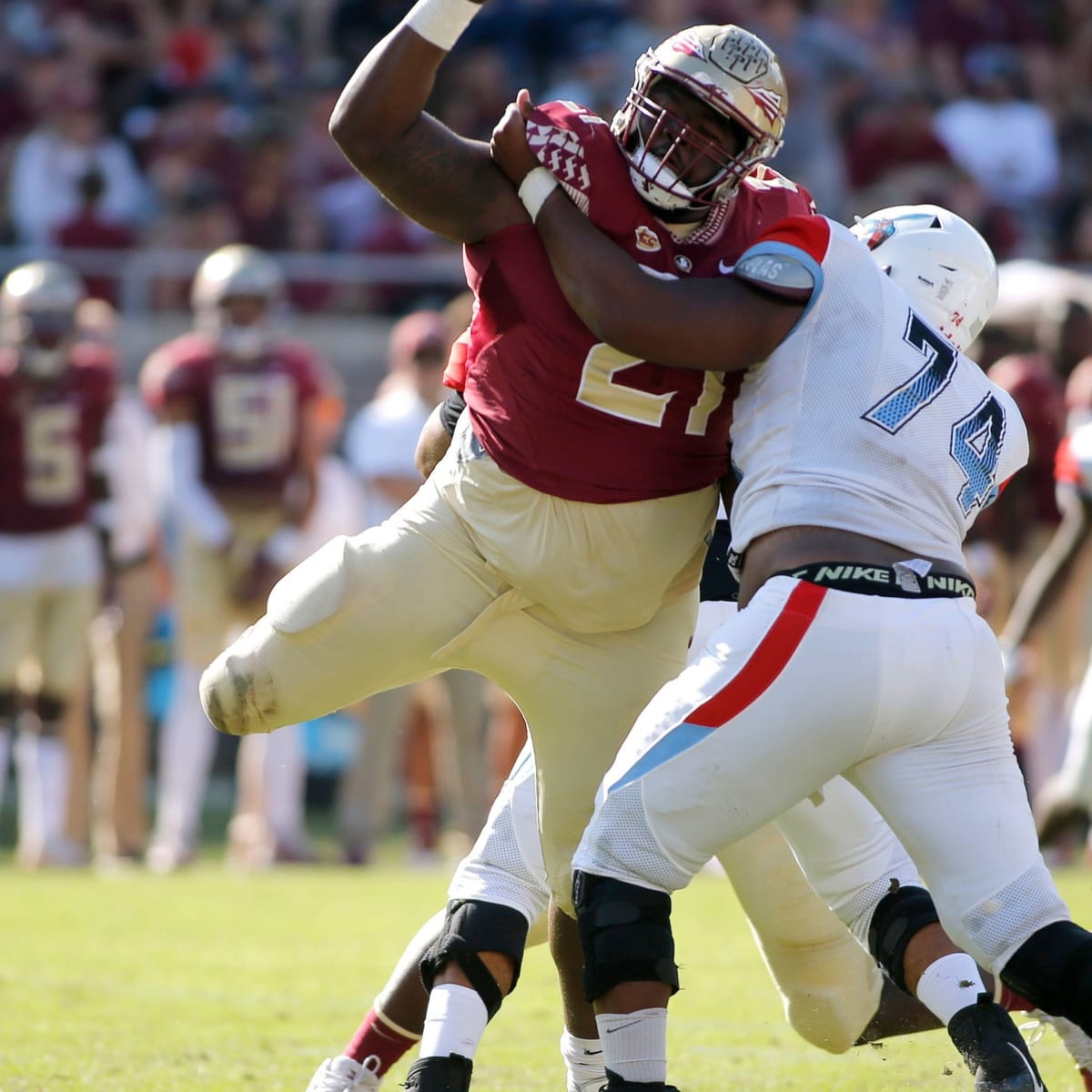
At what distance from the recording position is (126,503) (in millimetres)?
8953

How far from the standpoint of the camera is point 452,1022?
3.62 meters

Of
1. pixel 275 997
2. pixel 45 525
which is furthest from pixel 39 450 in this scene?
pixel 275 997

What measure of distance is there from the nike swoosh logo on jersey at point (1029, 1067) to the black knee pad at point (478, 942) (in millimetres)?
931

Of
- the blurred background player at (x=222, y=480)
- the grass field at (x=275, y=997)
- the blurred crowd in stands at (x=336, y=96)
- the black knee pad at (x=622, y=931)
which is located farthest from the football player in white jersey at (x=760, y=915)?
the blurred crowd in stands at (x=336, y=96)

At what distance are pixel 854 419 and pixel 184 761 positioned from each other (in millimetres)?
5928

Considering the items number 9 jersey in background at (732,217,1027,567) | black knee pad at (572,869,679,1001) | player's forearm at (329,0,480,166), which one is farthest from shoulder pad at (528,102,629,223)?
black knee pad at (572,869,679,1001)

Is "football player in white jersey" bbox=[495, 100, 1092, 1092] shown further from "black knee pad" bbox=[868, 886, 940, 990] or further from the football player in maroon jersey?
"black knee pad" bbox=[868, 886, 940, 990]

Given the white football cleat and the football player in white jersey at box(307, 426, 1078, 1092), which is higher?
the football player in white jersey at box(307, 426, 1078, 1092)

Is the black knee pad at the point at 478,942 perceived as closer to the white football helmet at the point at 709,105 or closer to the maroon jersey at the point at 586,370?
the maroon jersey at the point at 586,370

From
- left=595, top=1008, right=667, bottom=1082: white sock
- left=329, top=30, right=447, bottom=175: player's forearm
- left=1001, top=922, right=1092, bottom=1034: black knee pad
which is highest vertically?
left=329, top=30, right=447, bottom=175: player's forearm

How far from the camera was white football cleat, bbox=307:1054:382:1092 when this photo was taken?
12.8 ft

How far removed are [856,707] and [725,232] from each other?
962 millimetres

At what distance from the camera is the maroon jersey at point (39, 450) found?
8695 millimetres

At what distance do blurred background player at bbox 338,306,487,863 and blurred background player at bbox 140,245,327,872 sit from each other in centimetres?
33
